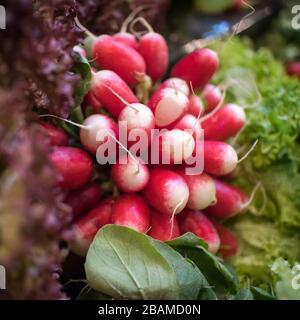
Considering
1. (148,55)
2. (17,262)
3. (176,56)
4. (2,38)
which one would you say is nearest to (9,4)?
(2,38)

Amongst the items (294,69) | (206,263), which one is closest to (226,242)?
(206,263)

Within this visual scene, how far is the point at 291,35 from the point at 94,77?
5.29ft

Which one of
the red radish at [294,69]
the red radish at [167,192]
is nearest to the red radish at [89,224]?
the red radish at [167,192]

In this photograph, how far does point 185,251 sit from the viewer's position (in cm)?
107

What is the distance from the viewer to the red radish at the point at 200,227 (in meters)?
1.18

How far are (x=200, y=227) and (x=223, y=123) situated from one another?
263 millimetres

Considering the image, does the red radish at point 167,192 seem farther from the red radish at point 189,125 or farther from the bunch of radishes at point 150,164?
the red radish at point 189,125

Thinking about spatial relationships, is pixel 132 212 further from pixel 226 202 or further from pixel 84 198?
pixel 226 202

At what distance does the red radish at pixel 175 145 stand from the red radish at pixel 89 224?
0.17 m

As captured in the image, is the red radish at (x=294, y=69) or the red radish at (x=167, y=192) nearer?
the red radish at (x=167, y=192)

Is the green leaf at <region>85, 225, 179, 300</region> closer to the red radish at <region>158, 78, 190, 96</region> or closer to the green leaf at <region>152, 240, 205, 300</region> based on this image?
the green leaf at <region>152, 240, 205, 300</region>

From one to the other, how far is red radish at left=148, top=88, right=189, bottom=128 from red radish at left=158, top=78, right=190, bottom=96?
58mm

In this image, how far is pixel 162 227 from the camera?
1133 mm
